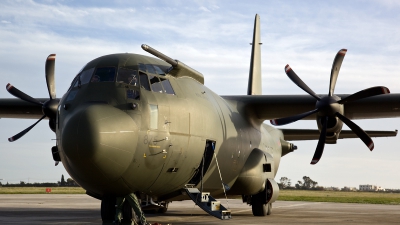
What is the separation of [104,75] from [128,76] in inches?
21.5

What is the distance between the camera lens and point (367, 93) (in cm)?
1758

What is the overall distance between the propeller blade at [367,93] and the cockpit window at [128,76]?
796 centimetres

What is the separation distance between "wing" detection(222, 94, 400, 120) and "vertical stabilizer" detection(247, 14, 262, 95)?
17.0 ft

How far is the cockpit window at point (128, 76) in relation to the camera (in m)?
12.6

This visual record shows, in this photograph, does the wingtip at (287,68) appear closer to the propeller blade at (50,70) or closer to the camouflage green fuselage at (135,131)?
the camouflage green fuselage at (135,131)

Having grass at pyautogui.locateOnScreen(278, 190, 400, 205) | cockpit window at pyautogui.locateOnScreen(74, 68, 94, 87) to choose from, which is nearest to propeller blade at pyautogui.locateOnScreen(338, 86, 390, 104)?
cockpit window at pyautogui.locateOnScreen(74, 68, 94, 87)

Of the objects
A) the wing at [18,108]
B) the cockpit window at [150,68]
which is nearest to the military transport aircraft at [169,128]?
the cockpit window at [150,68]

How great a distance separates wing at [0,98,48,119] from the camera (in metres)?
22.2

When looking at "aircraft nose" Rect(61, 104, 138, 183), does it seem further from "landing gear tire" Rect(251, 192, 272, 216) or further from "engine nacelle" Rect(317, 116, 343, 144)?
"landing gear tire" Rect(251, 192, 272, 216)

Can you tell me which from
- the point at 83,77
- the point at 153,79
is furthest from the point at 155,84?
the point at 83,77

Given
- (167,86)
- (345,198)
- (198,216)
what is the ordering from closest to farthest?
(167,86) < (198,216) < (345,198)

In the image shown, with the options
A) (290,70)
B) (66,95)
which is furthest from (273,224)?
(66,95)

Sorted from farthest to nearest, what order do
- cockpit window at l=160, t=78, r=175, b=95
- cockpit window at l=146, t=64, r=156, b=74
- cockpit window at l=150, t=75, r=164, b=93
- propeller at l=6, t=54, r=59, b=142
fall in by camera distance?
1. propeller at l=6, t=54, r=59, b=142
2. cockpit window at l=160, t=78, r=175, b=95
3. cockpit window at l=146, t=64, r=156, b=74
4. cockpit window at l=150, t=75, r=164, b=93

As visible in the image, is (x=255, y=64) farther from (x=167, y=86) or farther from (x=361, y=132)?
(x=167, y=86)
